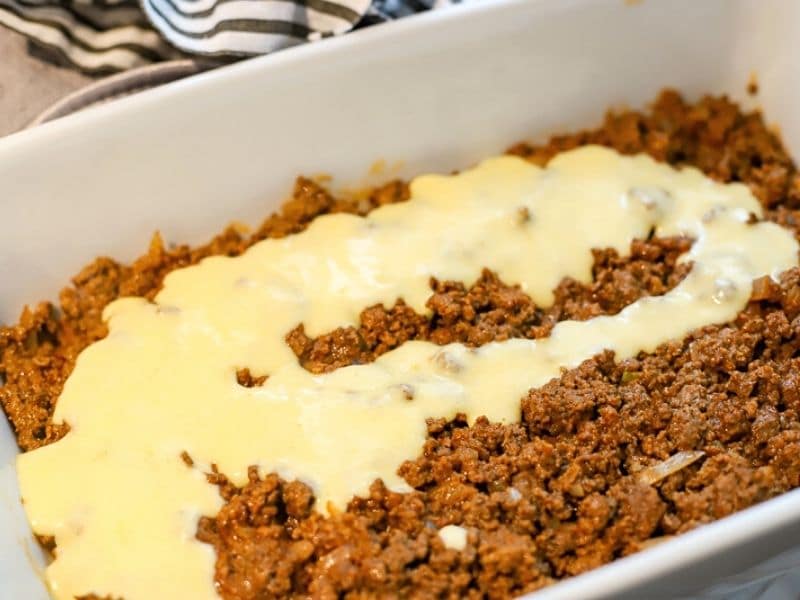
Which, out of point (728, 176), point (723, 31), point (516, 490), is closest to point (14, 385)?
point (516, 490)

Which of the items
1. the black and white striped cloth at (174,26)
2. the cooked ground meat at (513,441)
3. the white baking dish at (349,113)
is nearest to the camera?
the cooked ground meat at (513,441)

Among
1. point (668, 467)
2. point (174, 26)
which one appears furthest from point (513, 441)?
point (174, 26)

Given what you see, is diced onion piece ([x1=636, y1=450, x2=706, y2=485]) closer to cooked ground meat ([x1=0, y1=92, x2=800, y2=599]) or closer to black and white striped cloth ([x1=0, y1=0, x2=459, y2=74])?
cooked ground meat ([x1=0, y1=92, x2=800, y2=599])

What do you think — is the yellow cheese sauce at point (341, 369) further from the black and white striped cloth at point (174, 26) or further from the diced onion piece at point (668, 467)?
the black and white striped cloth at point (174, 26)

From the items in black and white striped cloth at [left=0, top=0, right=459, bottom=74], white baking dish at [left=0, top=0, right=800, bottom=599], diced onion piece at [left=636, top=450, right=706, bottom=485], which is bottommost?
diced onion piece at [left=636, top=450, right=706, bottom=485]

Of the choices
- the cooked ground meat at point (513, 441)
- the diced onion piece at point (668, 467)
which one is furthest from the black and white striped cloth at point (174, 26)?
the diced onion piece at point (668, 467)

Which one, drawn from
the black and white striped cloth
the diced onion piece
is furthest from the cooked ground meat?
the black and white striped cloth
